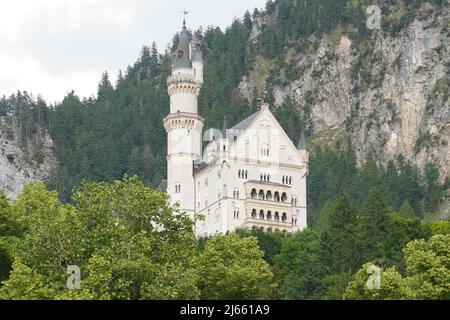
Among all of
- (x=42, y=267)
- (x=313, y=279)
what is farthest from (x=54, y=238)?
(x=313, y=279)

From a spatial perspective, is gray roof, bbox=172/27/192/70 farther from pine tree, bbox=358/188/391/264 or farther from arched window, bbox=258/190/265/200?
pine tree, bbox=358/188/391/264

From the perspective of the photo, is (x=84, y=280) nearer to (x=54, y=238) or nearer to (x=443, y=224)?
(x=54, y=238)

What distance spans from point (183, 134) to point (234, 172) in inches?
344

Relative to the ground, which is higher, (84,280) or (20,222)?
(20,222)

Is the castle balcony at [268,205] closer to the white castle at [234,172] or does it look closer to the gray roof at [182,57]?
the white castle at [234,172]

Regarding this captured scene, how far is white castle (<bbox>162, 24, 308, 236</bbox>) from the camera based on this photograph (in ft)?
495

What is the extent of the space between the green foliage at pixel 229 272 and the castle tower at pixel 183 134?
6439cm

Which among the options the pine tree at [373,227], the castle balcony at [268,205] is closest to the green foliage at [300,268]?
the pine tree at [373,227]

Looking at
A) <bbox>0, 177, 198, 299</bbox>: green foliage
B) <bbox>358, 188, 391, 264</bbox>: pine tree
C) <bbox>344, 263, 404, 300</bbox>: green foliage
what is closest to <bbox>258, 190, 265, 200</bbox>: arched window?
<bbox>358, 188, 391, 264</bbox>: pine tree

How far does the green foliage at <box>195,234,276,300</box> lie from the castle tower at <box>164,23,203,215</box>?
64395 mm

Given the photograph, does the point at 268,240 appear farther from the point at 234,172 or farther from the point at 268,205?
the point at 234,172

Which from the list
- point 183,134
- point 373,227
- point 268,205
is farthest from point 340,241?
point 183,134
